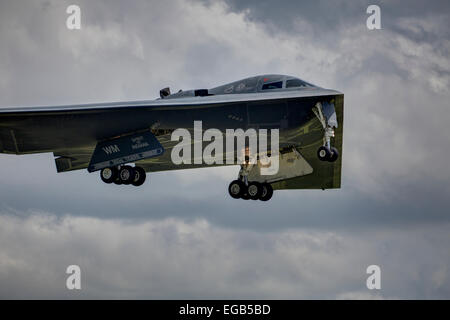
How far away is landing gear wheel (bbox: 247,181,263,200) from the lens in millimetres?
36188

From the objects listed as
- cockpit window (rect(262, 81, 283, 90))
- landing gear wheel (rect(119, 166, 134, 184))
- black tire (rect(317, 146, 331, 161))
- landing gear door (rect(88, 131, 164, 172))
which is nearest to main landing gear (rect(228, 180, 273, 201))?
landing gear wheel (rect(119, 166, 134, 184))

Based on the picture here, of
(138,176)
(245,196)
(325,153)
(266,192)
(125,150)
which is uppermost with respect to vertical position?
(125,150)

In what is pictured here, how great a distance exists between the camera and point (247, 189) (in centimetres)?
3625

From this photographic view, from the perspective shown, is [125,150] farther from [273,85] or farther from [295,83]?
[295,83]

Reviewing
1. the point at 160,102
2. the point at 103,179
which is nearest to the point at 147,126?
the point at 160,102

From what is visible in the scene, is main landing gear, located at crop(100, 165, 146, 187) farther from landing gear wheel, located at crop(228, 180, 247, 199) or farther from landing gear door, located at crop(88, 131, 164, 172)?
landing gear wheel, located at crop(228, 180, 247, 199)

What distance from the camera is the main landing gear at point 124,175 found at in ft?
109

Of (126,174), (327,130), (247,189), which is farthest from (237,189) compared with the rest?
(327,130)

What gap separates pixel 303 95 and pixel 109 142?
29.5 feet

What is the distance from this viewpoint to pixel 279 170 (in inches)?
1437

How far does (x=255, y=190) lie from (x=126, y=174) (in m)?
6.62

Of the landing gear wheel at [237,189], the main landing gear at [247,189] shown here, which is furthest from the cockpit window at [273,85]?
the landing gear wheel at [237,189]

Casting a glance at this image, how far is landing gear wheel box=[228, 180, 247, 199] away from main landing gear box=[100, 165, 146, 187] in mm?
4868

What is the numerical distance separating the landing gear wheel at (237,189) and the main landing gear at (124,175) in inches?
192
